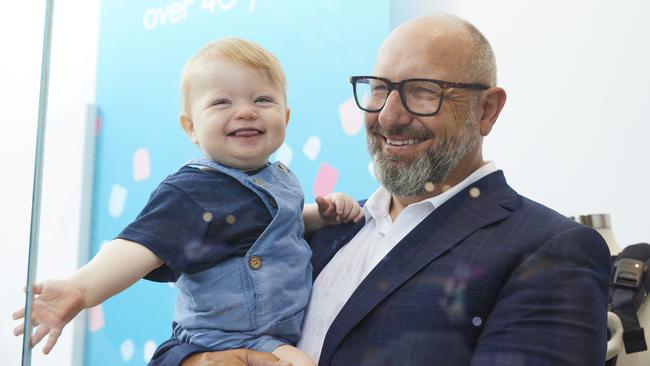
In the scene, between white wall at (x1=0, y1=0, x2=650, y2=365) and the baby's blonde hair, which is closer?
the baby's blonde hair

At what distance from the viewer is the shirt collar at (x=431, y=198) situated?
138cm

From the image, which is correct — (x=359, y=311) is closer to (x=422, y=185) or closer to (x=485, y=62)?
(x=422, y=185)

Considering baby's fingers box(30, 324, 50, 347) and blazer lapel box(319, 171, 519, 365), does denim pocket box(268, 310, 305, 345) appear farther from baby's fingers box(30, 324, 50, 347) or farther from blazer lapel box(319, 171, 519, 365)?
baby's fingers box(30, 324, 50, 347)

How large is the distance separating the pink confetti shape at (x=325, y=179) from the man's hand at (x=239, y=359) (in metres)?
1.69

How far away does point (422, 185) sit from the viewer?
1438 mm

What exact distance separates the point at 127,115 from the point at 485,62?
9.55ft

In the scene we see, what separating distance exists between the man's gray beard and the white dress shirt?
47mm

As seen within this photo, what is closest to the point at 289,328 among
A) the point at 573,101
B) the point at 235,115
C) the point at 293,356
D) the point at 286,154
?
the point at 293,356

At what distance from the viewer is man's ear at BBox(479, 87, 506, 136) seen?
1.54 m

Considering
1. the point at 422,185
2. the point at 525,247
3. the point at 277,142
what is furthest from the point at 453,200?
the point at 277,142

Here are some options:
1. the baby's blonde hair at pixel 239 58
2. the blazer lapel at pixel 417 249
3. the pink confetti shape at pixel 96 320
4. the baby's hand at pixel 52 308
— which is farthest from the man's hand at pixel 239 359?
the pink confetti shape at pixel 96 320

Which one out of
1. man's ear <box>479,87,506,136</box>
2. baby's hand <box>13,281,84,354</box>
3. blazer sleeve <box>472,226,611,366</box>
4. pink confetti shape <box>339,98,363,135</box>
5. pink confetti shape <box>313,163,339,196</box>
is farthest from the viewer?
pink confetti shape <box>313,163,339,196</box>

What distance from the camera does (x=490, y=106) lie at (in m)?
1.56

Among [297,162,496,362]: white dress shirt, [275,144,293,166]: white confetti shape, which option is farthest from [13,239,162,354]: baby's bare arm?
[275,144,293,166]: white confetti shape
